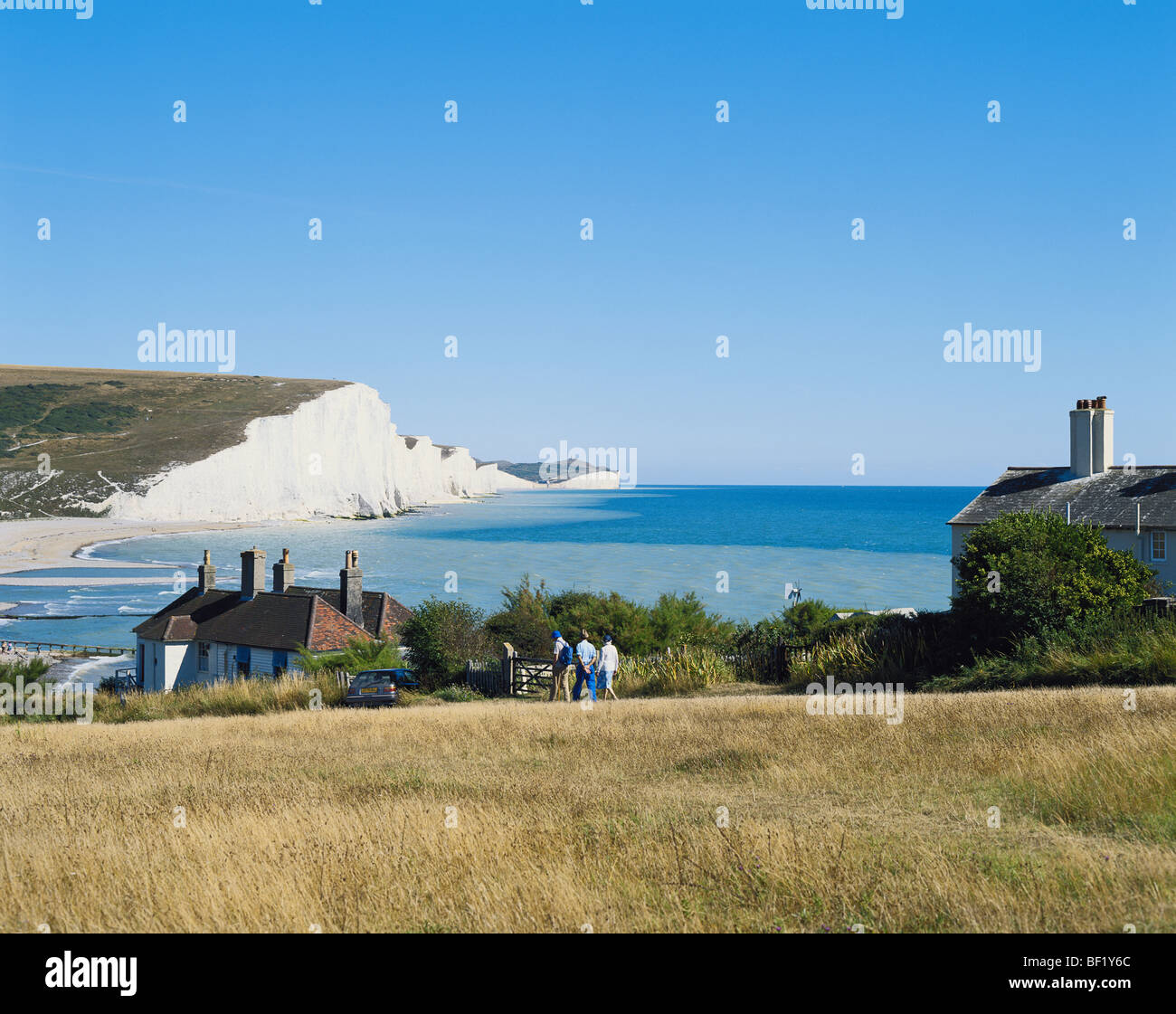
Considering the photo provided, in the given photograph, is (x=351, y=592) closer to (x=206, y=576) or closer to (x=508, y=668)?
(x=206, y=576)

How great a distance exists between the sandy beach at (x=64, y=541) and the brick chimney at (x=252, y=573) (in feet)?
150

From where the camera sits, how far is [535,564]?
116m

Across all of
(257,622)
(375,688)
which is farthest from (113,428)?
(375,688)

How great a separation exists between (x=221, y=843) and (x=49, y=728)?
1652 centimetres

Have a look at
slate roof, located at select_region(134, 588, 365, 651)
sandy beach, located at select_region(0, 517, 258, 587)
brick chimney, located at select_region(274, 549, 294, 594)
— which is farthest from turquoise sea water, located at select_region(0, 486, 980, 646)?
brick chimney, located at select_region(274, 549, 294, 594)

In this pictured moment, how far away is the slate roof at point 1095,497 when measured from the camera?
3800 centimetres

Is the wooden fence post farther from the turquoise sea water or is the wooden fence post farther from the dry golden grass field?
the turquoise sea water

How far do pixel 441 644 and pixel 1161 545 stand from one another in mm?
26717

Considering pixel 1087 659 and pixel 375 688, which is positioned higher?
pixel 1087 659

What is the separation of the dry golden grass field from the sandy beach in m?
83.3

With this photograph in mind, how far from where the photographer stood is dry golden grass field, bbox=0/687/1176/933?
621 cm

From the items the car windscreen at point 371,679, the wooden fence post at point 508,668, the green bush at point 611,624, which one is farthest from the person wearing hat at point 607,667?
the green bush at point 611,624
